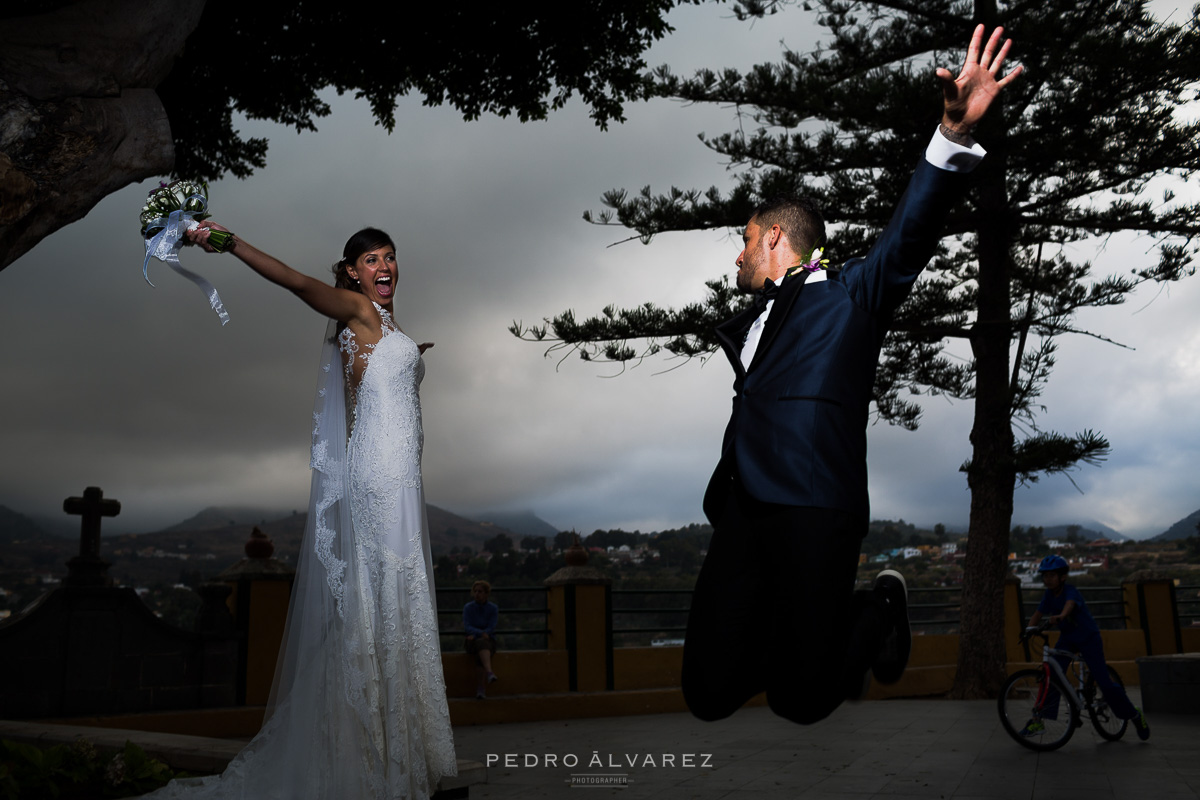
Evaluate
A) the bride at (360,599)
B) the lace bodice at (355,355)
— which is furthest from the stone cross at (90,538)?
the lace bodice at (355,355)

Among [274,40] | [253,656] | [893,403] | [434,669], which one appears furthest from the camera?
[893,403]

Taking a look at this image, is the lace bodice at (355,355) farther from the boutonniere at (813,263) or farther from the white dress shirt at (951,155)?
the white dress shirt at (951,155)

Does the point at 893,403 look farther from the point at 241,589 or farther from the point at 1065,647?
the point at 241,589

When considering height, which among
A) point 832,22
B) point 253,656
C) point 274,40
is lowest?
point 253,656

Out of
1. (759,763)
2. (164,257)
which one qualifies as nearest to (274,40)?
(164,257)

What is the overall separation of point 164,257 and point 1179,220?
12093 mm

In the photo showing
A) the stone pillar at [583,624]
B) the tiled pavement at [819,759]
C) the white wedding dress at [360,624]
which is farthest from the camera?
the stone pillar at [583,624]

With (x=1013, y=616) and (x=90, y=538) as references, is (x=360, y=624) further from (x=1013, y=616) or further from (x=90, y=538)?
(x=1013, y=616)

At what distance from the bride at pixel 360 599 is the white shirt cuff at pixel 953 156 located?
6.93 ft

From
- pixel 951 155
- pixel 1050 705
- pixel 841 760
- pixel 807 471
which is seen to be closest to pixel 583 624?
pixel 841 760

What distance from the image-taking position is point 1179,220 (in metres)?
11.7

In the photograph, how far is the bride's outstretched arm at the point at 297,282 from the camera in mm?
3176

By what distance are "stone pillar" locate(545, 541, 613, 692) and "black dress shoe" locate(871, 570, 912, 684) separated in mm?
8548

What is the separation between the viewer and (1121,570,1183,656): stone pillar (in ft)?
55.0
